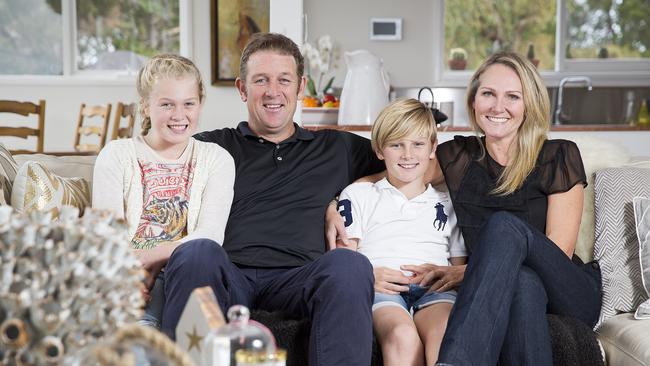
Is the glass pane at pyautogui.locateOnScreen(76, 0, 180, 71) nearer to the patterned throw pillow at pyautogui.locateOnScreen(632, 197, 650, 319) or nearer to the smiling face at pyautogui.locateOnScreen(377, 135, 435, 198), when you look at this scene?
the smiling face at pyautogui.locateOnScreen(377, 135, 435, 198)

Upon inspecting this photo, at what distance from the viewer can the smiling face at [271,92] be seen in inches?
94.4

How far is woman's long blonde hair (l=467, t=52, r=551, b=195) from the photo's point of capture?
226 cm

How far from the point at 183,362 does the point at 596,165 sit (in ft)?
6.23

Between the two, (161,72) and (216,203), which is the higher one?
(161,72)

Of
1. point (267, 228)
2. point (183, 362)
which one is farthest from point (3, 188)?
point (183, 362)

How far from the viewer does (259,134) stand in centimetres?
246

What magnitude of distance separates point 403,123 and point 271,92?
1.32ft

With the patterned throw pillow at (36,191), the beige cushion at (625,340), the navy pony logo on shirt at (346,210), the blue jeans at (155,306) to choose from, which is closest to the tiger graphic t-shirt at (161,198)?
the blue jeans at (155,306)

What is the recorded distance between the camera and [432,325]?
2.03 m

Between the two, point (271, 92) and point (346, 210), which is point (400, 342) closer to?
point (346, 210)

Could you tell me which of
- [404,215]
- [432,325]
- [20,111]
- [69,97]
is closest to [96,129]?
[20,111]

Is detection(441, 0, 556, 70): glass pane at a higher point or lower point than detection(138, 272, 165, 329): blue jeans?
higher

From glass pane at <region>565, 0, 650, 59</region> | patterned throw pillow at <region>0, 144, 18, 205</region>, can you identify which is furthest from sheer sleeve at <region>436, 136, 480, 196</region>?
glass pane at <region>565, 0, 650, 59</region>

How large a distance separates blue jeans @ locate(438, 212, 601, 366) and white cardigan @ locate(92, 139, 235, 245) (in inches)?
26.8
